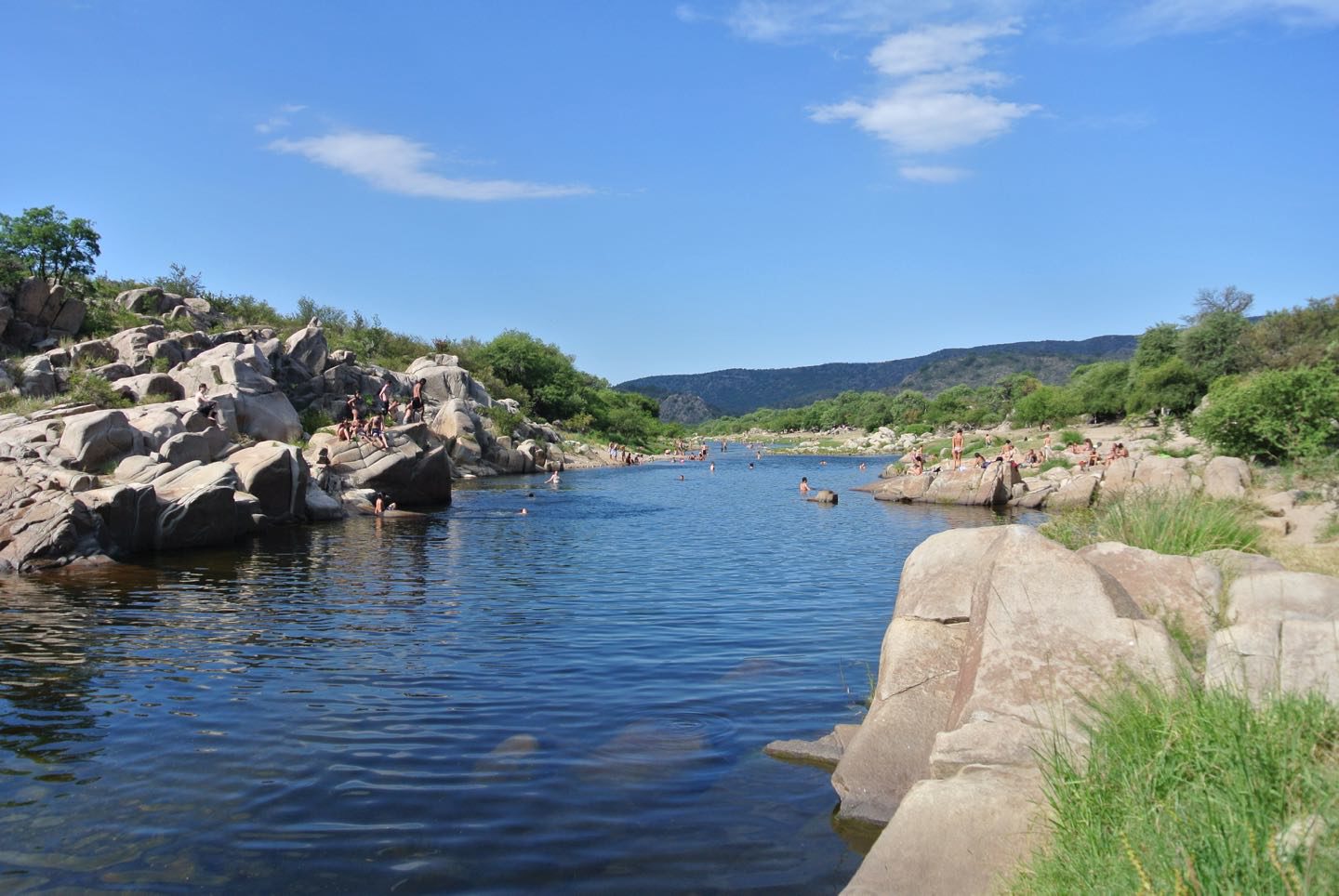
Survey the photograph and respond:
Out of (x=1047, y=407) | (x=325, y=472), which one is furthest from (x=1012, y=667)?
(x=1047, y=407)

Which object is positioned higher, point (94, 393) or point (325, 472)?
point (94, 393)

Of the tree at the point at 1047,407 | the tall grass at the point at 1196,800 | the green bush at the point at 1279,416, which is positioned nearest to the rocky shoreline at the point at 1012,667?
the tall grass at the point at 1196,800

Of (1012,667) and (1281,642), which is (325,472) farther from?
(1281,642)

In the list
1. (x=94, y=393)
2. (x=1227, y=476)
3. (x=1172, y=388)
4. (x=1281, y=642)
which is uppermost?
(x=1172, y=388)

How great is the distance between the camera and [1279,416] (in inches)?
1166

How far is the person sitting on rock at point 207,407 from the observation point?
32.2 meters

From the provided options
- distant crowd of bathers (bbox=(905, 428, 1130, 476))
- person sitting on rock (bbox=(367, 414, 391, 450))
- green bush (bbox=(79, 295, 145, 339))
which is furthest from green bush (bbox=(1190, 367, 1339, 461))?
green bush (bbox=(79, 295, 145, 339))

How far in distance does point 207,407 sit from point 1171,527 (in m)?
31.6

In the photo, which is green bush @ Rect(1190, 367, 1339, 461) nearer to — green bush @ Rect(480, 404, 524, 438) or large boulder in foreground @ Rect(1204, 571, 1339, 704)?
large boulder in foreground @ Rect(1204, 571, 1339, 704)

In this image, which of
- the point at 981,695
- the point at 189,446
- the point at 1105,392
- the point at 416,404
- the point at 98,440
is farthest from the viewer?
the point at 1105,392

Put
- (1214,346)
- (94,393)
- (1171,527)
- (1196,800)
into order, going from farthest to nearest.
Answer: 1. (1214,346)
2. (94,393)
3. (1171,527)
4. (1196,800)

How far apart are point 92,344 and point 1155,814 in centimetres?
4758

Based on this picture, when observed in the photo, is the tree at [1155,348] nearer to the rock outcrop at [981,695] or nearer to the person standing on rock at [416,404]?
the person standing on rock at [416,404]

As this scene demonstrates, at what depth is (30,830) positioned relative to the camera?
25.0ft
